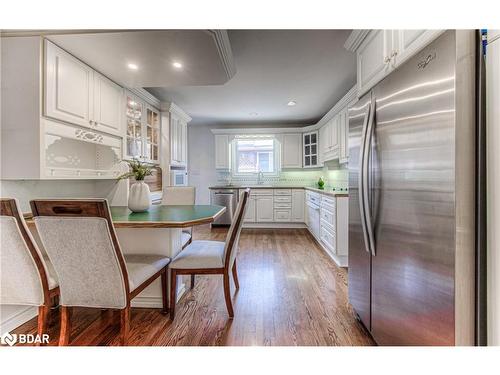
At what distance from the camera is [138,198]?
6.43 feet

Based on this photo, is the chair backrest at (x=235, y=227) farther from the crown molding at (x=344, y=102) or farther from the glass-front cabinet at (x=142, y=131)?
the crown molding at (x=344, y=102)

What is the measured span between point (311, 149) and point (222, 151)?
2.06 meters

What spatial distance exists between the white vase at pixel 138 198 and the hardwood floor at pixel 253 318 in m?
0.82

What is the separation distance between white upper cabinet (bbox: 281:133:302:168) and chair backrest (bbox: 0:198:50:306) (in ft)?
15.4

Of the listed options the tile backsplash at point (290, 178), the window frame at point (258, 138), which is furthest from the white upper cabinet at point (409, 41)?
the window frame at point (258, 138)

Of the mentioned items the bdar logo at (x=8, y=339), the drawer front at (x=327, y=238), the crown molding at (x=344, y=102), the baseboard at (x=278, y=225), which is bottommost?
the bdar logo at (x=8, y=339)

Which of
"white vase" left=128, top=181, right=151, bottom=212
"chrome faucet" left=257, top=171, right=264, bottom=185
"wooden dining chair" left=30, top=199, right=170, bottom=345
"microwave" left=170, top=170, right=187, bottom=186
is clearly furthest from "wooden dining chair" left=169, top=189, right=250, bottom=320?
"chrome faucet" left=257, top=171, right=264, bottom=185

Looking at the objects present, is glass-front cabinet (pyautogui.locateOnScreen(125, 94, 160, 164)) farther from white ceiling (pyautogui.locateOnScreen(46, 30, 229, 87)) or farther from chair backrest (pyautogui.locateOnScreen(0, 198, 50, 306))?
chair backrest (pyautogui.locateOnScreen(0, 198, 50, 306))

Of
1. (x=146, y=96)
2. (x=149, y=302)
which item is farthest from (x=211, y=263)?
(x=146, y=96)

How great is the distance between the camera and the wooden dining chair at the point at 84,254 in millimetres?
1189

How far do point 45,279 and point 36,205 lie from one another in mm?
531

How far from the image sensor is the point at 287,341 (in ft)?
5.06

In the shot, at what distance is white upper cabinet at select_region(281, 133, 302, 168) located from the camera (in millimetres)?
5438
